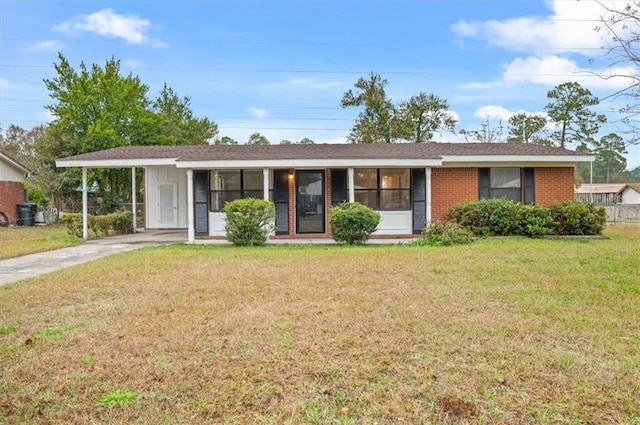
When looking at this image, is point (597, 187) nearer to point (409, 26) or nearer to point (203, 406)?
point (409, 26)

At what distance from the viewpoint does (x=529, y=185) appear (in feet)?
48.2

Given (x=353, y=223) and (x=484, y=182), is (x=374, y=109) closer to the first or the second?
(x=484, y=182)

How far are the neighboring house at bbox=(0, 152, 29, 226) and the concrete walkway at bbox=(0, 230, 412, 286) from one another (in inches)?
435

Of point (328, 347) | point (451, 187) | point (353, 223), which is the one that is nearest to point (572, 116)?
point (451, 187)

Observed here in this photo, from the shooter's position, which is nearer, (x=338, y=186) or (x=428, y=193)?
(x=428, y=193)

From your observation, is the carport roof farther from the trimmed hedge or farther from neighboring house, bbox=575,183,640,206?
neighboring house, bbox=575,183,640,206

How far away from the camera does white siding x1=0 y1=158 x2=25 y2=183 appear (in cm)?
2250

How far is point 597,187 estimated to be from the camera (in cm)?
5356

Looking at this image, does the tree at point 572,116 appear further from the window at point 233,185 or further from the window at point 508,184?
the window at point 233,185

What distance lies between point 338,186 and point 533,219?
5678mm

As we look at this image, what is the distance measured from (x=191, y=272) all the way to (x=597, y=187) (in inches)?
2277

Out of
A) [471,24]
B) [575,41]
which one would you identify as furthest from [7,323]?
[471,24]

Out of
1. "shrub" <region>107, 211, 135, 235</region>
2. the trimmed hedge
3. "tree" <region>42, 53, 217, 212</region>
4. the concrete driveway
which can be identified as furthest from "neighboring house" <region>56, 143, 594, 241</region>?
"tree" <region>42, 53, 217, 212</region>

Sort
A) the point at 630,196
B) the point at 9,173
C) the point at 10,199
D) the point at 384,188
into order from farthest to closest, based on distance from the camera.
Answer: the point at 630,196 → the point at 9,173 → the point at 10,199 → the point at 384,188
